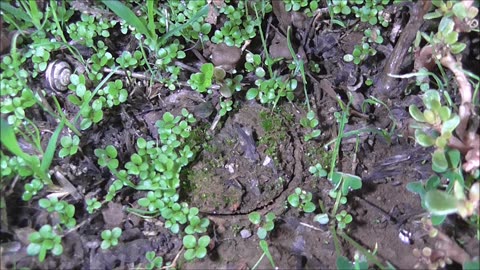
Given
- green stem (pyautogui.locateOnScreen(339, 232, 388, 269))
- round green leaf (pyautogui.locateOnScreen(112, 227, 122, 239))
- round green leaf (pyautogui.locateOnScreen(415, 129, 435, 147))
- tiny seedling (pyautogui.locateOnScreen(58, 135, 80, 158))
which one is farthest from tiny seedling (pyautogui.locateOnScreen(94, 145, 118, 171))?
round green leaf (pyautogui.locateOnScreen(415, 129, 435, 147))

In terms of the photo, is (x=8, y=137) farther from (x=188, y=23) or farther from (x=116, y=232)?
(x=188, y=23)

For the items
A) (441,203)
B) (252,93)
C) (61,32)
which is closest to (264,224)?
(252,93)

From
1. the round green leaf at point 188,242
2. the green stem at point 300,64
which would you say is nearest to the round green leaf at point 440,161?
the green stem at point 300,64

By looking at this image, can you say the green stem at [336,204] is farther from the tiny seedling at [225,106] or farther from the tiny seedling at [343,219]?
the tiny seedling at [225,106]

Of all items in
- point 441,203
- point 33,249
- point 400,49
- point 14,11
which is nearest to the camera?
point 441,203

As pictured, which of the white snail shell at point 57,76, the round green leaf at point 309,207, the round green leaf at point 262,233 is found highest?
the white snail shell at point 57,76

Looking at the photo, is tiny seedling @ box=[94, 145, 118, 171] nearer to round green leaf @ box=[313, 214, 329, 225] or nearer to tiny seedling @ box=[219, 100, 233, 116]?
tiny seedling @ box=[219, 100, 233, 116]
